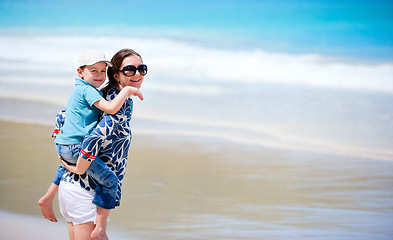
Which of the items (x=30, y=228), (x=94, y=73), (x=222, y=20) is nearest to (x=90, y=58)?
(x=94, y=73)

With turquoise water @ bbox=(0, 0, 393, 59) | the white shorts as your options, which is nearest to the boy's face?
the white shorts

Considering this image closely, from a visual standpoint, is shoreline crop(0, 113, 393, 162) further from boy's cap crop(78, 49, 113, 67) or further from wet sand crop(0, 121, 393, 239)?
boy's cap crop(78, 49, 113, 67)

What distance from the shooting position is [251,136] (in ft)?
22.0

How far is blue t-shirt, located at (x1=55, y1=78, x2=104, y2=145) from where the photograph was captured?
2.13 m

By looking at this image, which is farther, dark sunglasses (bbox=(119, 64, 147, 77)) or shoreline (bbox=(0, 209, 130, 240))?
shoreline (bbox=(0, 209, 130, 240))

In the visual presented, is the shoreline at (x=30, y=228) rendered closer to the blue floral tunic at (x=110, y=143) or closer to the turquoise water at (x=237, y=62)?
the blue floral tunic at (x=110, y=143)

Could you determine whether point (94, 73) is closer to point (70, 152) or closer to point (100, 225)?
point (70, 152)

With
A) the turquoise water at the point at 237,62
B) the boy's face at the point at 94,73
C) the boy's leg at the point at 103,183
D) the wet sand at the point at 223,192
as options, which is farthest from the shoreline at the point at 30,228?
the turquoise water at the point at 237,62

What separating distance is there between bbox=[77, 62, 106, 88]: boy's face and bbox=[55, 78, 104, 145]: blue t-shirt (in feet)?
0.14

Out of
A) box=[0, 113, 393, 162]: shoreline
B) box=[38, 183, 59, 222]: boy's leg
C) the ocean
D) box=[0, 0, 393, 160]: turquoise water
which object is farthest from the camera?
box=[0, 0, 393, 160]: turquoise water

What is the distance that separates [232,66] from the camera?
14.7 metres

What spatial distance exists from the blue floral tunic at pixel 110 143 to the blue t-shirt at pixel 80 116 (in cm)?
6

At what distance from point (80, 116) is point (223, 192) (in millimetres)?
2324

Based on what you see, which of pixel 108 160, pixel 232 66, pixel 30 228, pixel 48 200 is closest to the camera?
pixel 108 160
